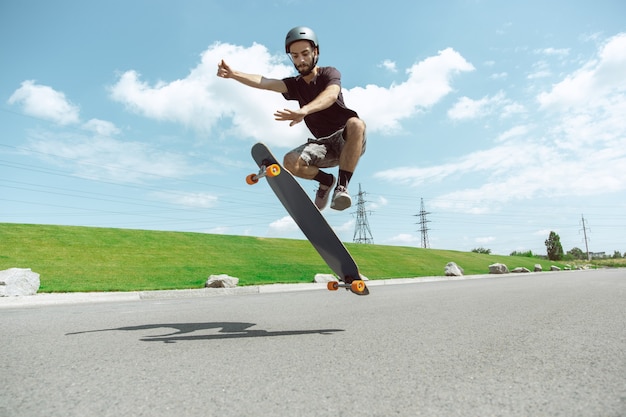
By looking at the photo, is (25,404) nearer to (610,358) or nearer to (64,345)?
(64,345)

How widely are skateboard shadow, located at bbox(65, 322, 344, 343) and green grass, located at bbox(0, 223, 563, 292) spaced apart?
8.18 metres

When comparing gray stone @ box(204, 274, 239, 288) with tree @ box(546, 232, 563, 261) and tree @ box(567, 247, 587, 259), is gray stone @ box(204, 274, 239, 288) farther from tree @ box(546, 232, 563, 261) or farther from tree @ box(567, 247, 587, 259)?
tree @ box(567, 247, 587, 259)

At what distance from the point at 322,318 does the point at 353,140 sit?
7.08ft

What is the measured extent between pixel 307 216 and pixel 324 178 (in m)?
0.58

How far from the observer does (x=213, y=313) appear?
589 centimetres

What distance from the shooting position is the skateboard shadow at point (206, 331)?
145 inches

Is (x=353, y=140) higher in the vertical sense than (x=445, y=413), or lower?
higher

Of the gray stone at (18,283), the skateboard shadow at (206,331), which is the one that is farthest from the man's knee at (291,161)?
the gray stone at (18,283)

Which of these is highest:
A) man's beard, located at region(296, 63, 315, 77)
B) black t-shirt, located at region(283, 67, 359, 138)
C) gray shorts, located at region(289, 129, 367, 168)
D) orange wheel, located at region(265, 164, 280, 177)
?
man's beard, located at region(296, 63, 315, 77)

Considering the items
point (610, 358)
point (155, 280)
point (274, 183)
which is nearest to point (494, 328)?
point (610, 358)

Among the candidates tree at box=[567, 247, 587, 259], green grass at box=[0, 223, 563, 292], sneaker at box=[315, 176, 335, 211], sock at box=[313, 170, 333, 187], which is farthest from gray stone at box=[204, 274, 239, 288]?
tree at box=[567, 247, 587, 259]

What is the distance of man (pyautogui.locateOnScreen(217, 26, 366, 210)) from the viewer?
13.6 feet

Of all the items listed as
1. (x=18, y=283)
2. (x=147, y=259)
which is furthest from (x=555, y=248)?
(x=18, y=283)

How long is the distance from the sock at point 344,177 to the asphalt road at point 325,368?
1.49m
